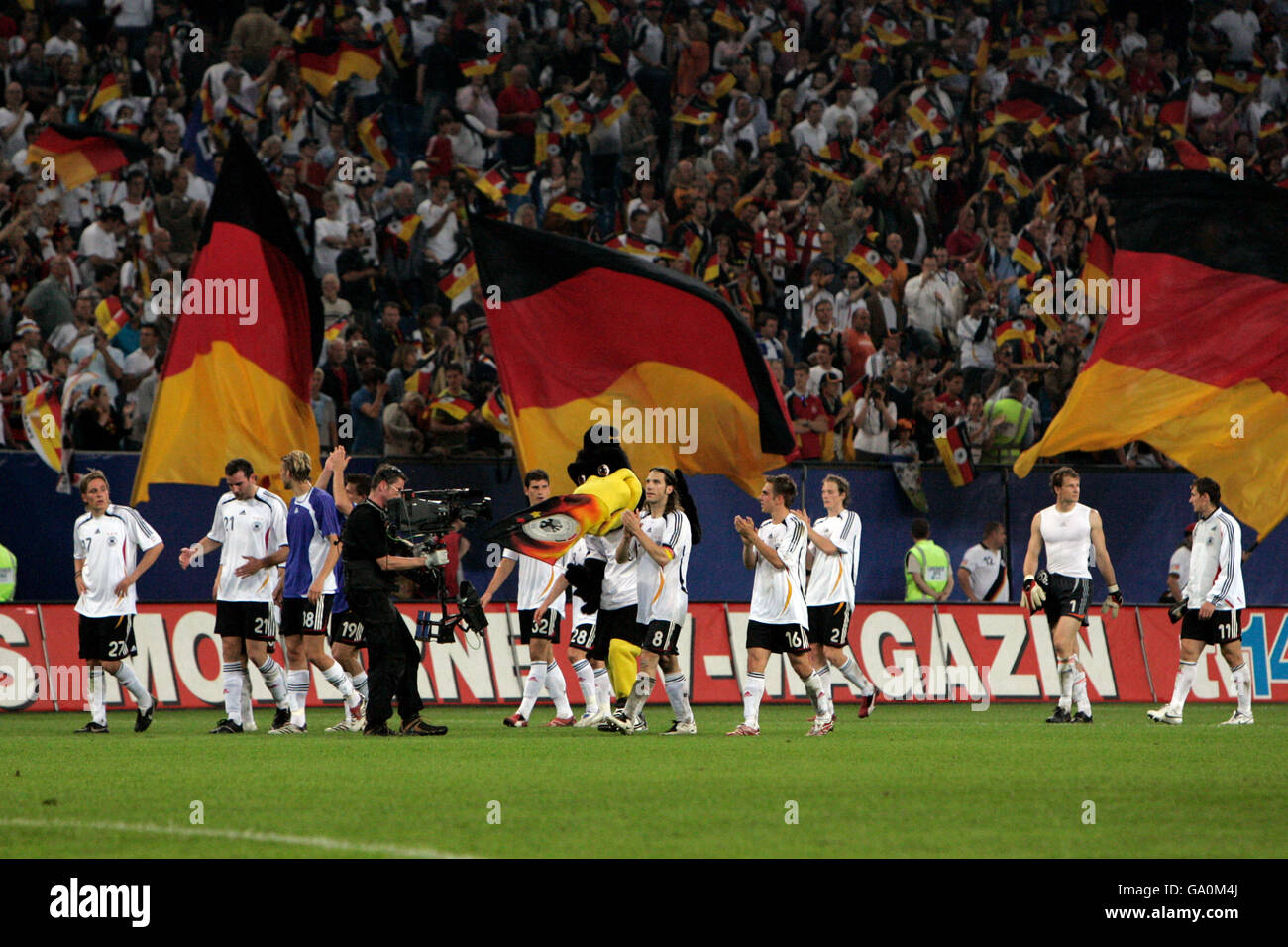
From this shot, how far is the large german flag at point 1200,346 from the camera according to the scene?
20219mm

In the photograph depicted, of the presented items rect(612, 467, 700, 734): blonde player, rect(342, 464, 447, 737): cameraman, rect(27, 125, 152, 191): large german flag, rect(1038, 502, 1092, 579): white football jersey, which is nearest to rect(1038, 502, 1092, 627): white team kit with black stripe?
rect(1038, 502, 1092, 579): white football jersey

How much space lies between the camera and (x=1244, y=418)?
20.3 metres

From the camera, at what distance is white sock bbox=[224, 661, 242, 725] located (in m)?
15.8

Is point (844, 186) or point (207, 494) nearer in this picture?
point (207, 494)

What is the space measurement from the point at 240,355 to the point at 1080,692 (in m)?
9.47

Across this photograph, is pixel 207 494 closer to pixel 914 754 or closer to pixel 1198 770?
pixel 914 754

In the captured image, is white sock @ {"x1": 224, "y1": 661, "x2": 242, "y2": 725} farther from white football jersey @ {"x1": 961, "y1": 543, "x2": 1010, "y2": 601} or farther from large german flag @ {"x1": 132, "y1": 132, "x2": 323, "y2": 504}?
white football jersey @ {"x1": 961, "y1": 543, "x2": 1010, "y2": 601}

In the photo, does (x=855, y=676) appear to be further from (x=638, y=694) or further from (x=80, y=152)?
(x=80, y=152)

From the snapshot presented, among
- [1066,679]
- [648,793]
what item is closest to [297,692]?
[648,793]

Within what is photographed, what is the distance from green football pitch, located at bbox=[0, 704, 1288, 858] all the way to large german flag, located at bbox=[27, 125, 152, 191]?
7.70 metres

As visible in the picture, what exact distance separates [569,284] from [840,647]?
5.66 meters

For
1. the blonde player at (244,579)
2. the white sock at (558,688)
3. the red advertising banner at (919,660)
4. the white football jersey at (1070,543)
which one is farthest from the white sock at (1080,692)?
the blonde player at (244,579)

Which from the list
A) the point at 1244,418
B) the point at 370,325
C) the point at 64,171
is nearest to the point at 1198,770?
the point at 1244,418

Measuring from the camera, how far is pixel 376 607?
14.8 meters
